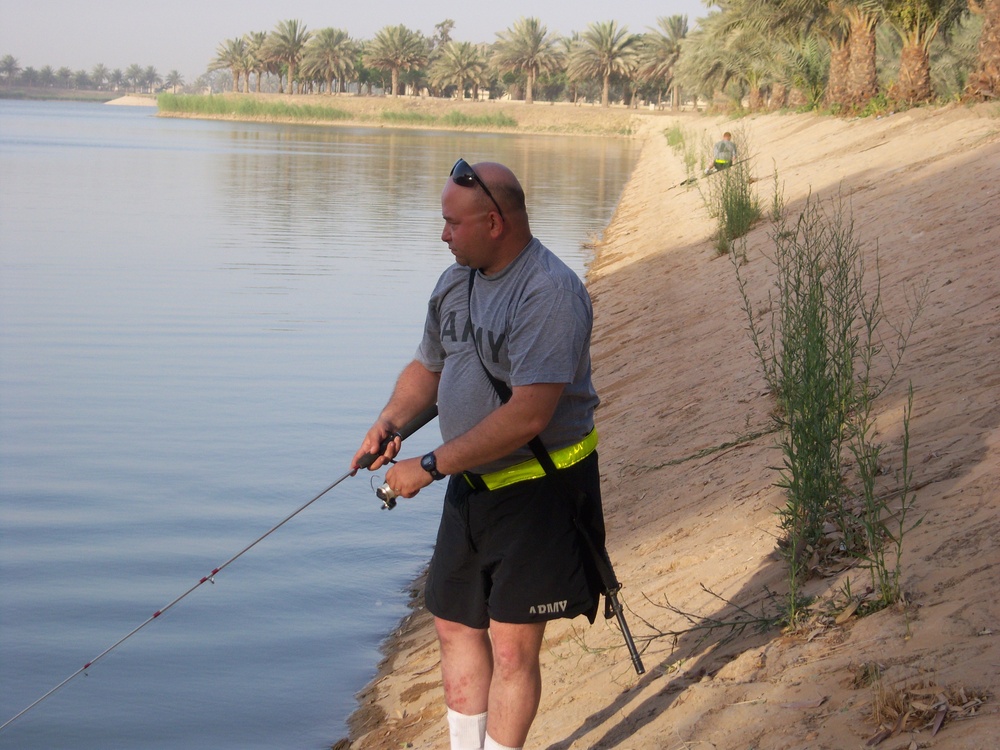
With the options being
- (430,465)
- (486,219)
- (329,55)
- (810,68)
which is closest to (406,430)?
(430,465)

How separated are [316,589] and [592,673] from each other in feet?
7.87

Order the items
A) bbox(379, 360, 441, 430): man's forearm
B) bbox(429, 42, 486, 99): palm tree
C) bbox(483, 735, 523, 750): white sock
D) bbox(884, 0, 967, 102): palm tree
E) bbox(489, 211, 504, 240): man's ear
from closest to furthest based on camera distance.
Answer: bbox(489, 211, 504, 240): man's ear, bbox(483, 735, 523, 750): white sock, bbox(379, 360, 441, 430): man's forearm, bbox(884, 0, 967, 102): palm tree, bbox(429, 42, 486, 99): palm tree

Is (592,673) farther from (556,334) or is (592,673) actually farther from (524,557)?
(556,334)

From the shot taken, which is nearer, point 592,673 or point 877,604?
point 877,604

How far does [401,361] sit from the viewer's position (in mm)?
11836

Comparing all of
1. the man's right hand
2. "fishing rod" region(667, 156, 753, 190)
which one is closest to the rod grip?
the man's right hand

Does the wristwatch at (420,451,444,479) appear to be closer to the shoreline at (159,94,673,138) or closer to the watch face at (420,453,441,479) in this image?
the watch face at (420,453,441,479)

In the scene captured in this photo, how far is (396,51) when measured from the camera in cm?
10606

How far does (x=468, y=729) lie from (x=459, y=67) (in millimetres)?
104659

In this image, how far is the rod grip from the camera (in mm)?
3523

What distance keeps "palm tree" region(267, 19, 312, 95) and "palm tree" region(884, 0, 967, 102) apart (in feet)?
315

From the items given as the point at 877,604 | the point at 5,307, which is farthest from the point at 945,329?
the point at 5,307

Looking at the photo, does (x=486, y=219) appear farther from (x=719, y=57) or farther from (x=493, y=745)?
(x=719, y=57)

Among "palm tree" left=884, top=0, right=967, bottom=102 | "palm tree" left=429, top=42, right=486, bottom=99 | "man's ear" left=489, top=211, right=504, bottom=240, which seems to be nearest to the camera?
"man's ear" left=489, top=211, right=504, bottom=240
